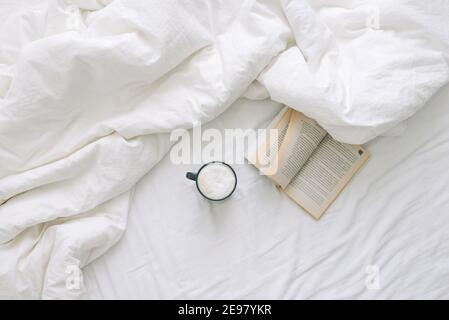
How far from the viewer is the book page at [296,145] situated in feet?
3.16

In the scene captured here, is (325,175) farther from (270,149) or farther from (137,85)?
(137,85)

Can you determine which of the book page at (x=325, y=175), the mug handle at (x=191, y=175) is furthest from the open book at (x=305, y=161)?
the mug handle at (x=191, y=175)

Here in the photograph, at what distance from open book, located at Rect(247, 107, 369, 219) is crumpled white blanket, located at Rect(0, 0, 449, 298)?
58 millimetres

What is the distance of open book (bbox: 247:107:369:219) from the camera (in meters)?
0.96

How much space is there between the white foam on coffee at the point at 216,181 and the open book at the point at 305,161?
0.24 feet

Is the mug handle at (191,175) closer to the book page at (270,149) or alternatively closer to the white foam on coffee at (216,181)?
the white foam on coffee at (216,181)

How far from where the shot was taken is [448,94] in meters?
1.00

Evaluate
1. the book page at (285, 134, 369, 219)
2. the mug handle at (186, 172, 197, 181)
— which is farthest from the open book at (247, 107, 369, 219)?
the mug handle at (186, 172, 197, 181)

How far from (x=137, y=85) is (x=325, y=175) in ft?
1.48

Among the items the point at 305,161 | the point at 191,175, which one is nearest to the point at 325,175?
the point at 305,161

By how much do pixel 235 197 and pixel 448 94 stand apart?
535 millimetres

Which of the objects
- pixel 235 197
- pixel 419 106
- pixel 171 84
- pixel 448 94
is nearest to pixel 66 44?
pixel 171 84

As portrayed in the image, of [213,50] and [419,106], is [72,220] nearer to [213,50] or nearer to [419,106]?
[213,50]

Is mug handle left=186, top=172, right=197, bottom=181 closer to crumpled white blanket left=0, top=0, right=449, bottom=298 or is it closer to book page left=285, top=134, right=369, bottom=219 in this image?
crumpled white blanket left=0, top=0, right=449, bottom=298
